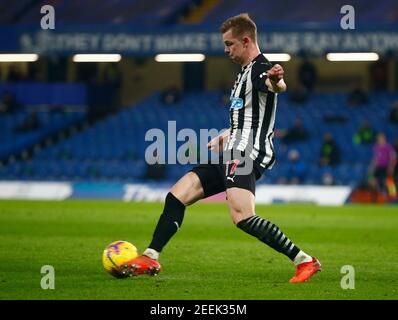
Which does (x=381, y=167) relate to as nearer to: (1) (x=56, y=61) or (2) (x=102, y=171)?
(2) (x=102, y=171)

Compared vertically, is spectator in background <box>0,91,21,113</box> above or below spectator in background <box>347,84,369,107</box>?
above

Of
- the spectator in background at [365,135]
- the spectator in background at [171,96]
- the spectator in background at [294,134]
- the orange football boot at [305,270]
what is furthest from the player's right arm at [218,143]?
the spectator in background at [171,96]

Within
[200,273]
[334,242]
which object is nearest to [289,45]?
[334,242]

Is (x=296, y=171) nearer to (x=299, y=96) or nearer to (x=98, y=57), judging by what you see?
(x=299, y=96)

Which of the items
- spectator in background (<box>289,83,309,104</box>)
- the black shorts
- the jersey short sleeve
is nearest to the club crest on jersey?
the jersey short sleeve

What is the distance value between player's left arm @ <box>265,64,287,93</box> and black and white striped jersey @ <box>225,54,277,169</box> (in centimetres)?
32

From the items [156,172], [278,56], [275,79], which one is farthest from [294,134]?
[275,79]

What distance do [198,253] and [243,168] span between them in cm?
304

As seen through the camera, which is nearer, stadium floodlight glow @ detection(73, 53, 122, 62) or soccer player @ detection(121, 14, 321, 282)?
soccer player @ detection(121, 14, 321, 282)

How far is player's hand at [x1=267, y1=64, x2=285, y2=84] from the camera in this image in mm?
8570

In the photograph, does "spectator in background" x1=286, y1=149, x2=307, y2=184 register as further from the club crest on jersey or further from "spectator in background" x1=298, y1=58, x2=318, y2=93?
the club crest on jersey

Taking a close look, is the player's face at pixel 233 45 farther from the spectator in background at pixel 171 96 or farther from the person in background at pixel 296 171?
the spectator in background at pixel 171 96

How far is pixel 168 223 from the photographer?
9.51 meters

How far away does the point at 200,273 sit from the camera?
1011 cm
